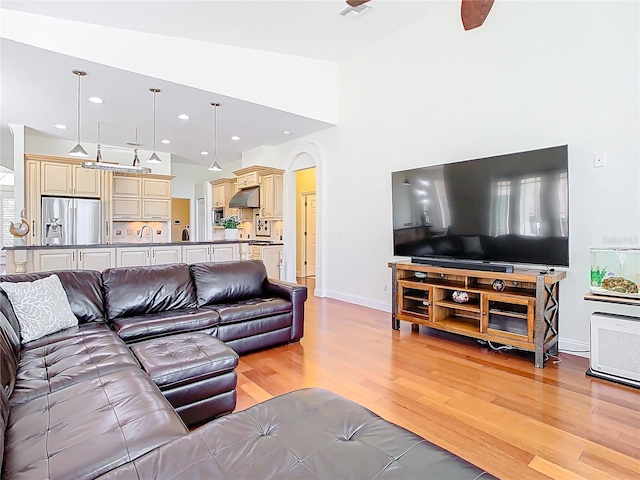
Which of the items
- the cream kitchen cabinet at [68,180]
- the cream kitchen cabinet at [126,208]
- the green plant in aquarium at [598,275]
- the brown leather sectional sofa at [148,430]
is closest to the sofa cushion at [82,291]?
the brown leather sectional sofa at [148,430]

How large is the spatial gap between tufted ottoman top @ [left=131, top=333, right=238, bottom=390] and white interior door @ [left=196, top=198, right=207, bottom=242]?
8.45 meters

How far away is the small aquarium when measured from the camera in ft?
9.07

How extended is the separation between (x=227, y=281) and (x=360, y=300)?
2431mm

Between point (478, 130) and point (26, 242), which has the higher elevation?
point (478, 130)

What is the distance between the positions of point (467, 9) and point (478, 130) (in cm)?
121

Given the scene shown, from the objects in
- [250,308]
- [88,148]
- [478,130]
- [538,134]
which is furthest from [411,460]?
[88,148]

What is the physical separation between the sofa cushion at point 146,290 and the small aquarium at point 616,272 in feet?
11.7

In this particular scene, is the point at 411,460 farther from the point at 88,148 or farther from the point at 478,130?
the point at 88,148

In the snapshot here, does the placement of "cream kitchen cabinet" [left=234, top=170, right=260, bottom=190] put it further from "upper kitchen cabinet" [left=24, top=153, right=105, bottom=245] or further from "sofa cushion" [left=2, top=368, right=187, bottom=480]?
"sofa cushion" [left=2, top=368, right=187, bottom=480]

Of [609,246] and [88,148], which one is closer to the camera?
[609,246]

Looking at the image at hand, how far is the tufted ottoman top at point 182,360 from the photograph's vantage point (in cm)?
203

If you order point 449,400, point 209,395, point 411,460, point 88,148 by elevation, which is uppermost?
point 88,148

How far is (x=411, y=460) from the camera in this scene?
1168 millimetres

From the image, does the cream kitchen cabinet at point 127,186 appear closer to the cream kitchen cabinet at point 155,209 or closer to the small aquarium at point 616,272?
the cream kitchen cabinet at point 155,209
